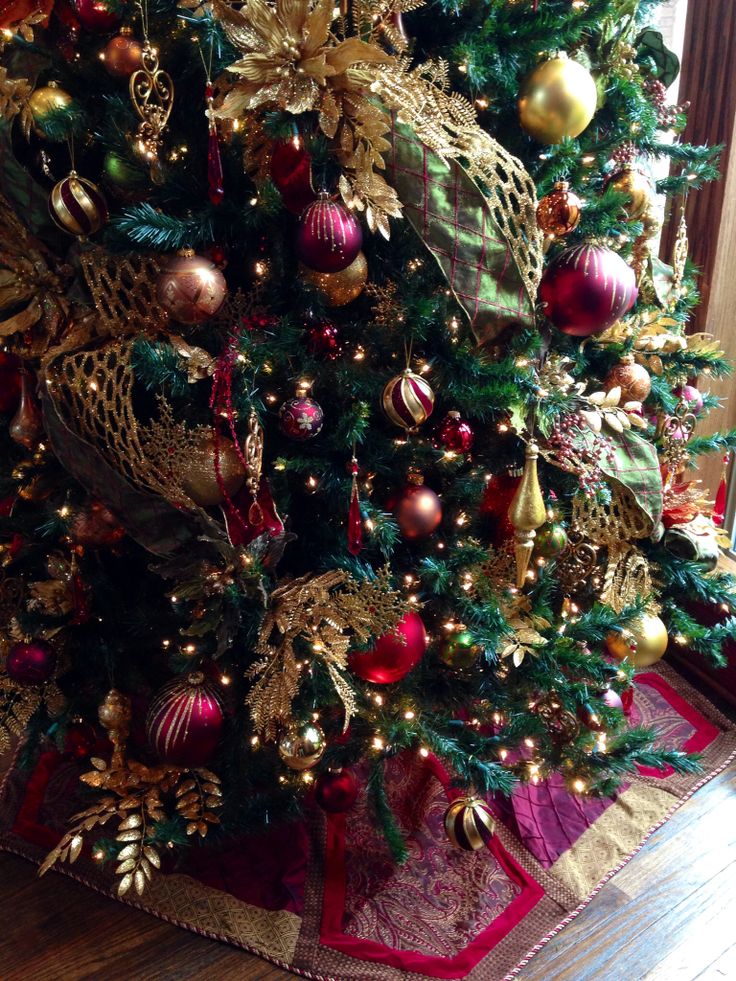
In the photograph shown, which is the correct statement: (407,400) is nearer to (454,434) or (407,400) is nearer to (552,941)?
(454,434)

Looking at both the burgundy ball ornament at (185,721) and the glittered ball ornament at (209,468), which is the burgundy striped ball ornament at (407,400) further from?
the burgundy ball ornament at (185,721)

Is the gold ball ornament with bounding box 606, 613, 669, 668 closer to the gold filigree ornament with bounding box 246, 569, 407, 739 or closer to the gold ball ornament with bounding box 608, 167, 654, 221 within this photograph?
the gold filigree ornament with bounding box 246, 569, 407, 739

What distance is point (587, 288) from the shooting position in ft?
2.93

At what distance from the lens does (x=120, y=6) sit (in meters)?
0.81

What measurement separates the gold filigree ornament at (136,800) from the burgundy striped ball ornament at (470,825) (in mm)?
318

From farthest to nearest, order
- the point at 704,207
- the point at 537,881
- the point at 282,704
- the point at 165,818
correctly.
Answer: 1. the point at 704,207
2. the point at 537,881
3. the point at 165,818
4. the point at 282,704

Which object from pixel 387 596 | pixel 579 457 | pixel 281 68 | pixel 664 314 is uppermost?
pixel 281 68

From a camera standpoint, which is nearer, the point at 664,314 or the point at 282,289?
the point at 282,289

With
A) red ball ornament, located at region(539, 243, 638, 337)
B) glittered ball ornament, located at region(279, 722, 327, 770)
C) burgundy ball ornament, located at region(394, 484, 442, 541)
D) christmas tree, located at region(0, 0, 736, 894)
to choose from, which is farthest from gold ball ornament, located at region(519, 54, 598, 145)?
glittered ball ornament, located at region(279, 722, 327, 770)

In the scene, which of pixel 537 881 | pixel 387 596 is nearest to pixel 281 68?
pixel 387 596

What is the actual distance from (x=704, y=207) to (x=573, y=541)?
0.88m

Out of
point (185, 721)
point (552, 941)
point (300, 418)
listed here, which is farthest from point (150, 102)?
point (552, 941)

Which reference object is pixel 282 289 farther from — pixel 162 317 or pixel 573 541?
pixel 573 541

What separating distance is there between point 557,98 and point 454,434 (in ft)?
1.40
